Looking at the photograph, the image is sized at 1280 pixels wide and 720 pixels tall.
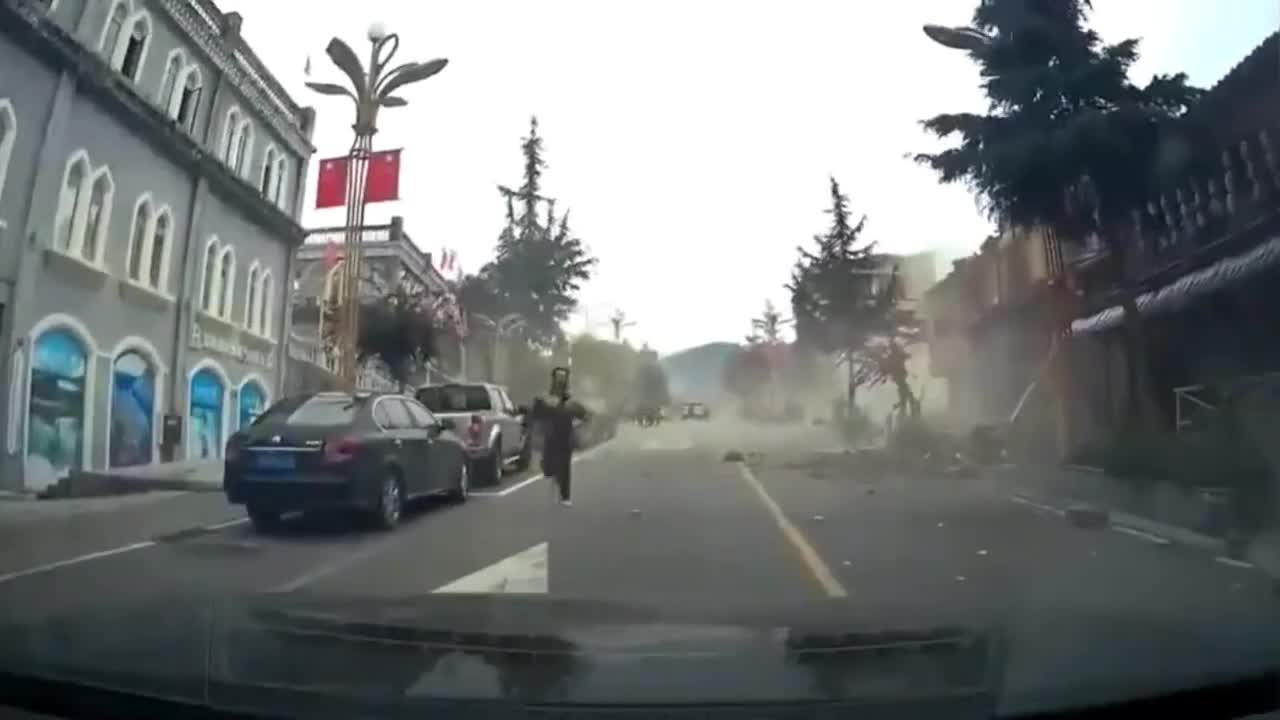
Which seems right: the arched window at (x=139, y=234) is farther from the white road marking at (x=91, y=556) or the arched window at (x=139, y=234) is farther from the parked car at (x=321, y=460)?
the white road marking at (x=91, y=556)

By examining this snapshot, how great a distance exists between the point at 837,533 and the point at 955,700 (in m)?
7.33

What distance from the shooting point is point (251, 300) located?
44.6 feet

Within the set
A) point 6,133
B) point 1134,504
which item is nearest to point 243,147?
point 6,133

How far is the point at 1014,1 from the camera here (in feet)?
44.5

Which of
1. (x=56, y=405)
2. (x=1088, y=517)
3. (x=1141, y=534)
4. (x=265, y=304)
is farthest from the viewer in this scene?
(x=265, y=304)

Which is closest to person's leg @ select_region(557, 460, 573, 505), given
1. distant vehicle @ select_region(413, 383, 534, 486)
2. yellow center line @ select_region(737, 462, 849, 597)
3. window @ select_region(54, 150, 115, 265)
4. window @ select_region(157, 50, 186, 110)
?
distant vehicle @ select_region(413, 383, 534, 486)

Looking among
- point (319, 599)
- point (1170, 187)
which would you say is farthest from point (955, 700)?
point (1170, 187)

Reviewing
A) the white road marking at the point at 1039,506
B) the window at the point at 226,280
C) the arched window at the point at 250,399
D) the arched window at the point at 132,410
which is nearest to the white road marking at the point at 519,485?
the arched window at the point at 250,399

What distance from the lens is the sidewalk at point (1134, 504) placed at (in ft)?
31.1

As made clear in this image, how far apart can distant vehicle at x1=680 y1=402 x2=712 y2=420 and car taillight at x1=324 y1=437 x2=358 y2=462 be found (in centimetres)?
971

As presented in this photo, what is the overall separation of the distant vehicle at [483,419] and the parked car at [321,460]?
10.3 ft

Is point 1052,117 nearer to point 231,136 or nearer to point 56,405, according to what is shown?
point 231,136

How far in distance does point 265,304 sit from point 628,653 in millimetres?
11555

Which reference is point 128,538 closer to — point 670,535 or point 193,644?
point 670,535
